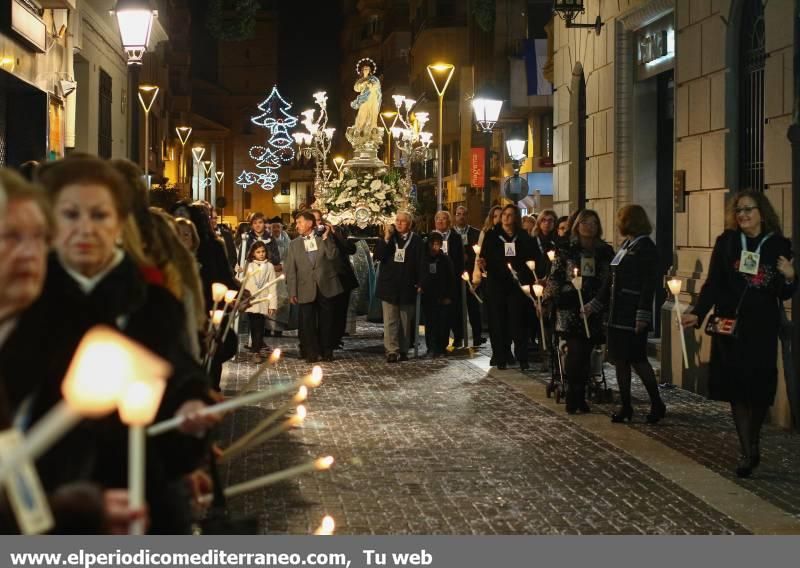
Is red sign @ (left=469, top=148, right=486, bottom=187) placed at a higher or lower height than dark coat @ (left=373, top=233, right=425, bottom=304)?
higher

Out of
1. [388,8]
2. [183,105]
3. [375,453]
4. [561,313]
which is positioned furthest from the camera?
[388,8]

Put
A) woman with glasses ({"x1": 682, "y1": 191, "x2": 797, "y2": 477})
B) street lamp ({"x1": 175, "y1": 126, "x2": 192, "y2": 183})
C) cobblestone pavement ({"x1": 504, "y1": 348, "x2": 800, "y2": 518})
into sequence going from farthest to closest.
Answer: street lamp ({"x1": 175, "y1": 126, "x2": 192, "y2": 183}), woman with glasses ({"x1": 682, "y1": 191, "x2": 797, "y2": 477}), cobblestone pavement ({"x1": 504, "y1": 348, "x2": 800, "y2": 518})

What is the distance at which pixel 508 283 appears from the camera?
17.8 m

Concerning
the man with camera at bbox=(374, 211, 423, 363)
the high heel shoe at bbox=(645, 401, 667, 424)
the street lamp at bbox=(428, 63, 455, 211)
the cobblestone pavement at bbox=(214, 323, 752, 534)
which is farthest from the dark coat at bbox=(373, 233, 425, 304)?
the street lamp at bbox=(428, 63, 455, 211)

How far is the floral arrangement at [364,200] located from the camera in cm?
3047

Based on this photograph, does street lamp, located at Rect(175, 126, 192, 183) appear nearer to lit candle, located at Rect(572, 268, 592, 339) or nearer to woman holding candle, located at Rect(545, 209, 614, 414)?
woman holding candle, located at Rect(545, 209, 614, 414)

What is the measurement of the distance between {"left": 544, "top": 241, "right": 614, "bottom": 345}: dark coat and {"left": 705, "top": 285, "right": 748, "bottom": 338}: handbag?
2833 millimetres

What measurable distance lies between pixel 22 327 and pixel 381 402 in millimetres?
11012

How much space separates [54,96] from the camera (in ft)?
67.1

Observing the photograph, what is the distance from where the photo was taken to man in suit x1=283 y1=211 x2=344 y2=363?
1908 centimetres

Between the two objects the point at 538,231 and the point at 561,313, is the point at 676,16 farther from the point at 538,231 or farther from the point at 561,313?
the point at 561,313

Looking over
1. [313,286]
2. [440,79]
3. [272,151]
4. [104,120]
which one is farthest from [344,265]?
[272,151]

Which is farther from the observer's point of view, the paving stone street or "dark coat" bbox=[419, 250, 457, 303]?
"dark coat" bbox=[419, 250, 457, 303]
